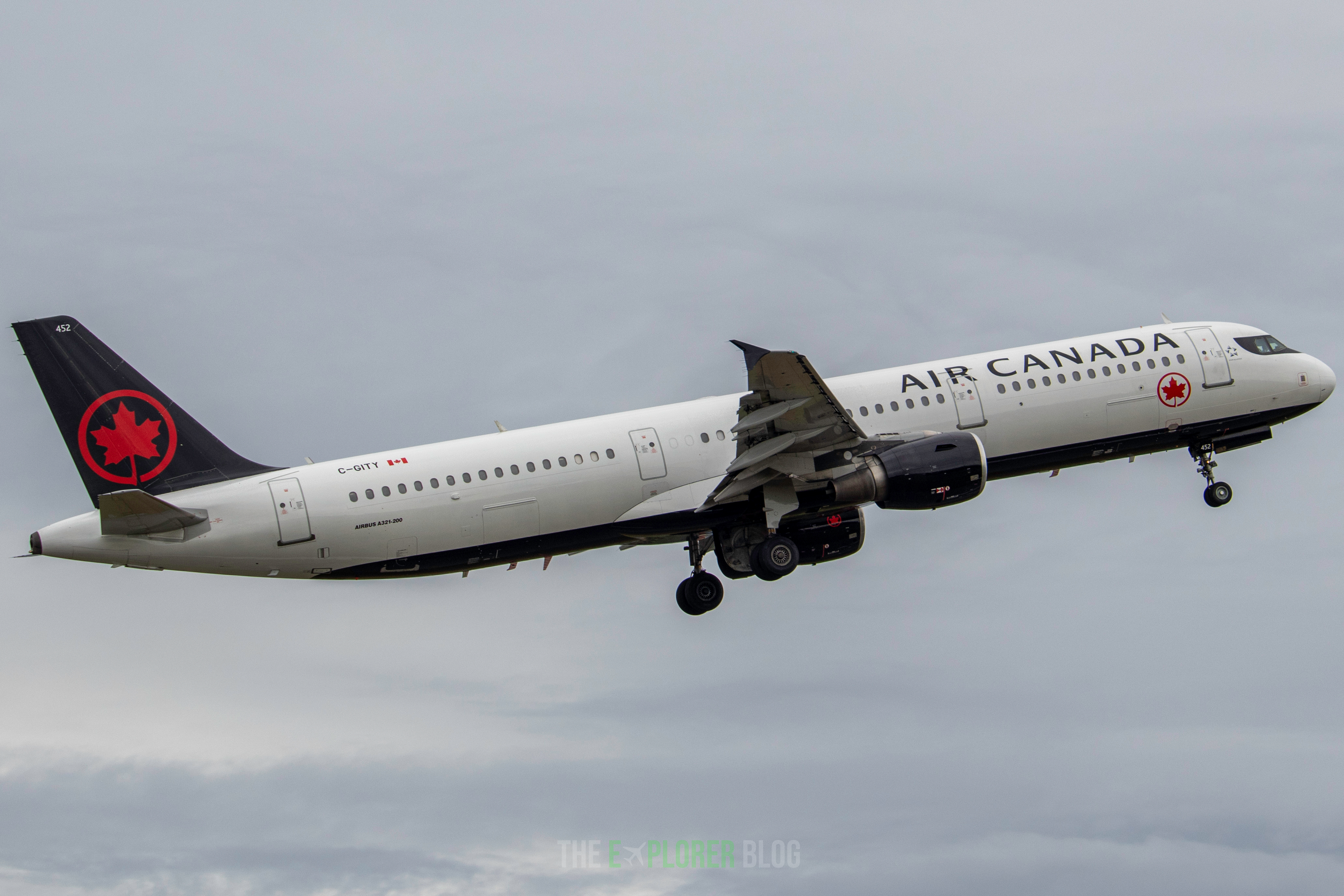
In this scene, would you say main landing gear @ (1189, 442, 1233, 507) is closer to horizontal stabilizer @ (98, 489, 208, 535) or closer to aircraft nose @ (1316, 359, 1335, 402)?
aircraft nose @ (1316, 359, 1335, 402)

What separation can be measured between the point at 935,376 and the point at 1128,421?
21.0 ft

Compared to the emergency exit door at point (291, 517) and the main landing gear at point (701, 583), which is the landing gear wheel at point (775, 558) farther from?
the emergency exit door at point (291, 517)

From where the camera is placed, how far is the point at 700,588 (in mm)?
43625

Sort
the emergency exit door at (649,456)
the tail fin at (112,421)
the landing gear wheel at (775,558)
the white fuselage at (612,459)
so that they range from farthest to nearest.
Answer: the landing gear wheel at (775,558), the emergency exit door at (649,456), the white fuselage at (612,459), the tail fin at (112,421)

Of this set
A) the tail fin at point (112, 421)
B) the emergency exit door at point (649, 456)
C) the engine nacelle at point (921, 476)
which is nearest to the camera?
the tail fin at point (112, 421)

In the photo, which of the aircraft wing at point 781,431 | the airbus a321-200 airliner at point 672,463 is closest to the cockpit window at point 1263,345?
the airbus a321-200 airliner at point 672,463

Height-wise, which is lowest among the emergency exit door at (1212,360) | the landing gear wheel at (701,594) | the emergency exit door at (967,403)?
the landing gear wheel at (701,594)

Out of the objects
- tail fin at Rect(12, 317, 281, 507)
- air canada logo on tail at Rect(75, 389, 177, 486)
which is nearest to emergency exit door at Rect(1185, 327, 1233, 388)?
tail fin at Rect(12, 317, 281, 507)

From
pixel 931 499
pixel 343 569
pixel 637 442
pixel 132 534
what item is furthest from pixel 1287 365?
pixel 132 534

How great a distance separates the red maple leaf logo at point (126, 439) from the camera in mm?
36875

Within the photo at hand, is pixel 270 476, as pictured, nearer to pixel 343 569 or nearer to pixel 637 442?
pixel 343 569

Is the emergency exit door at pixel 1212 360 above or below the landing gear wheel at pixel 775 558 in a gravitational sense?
above

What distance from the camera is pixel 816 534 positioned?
137 ft

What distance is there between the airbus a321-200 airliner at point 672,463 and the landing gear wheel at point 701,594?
66 mm
